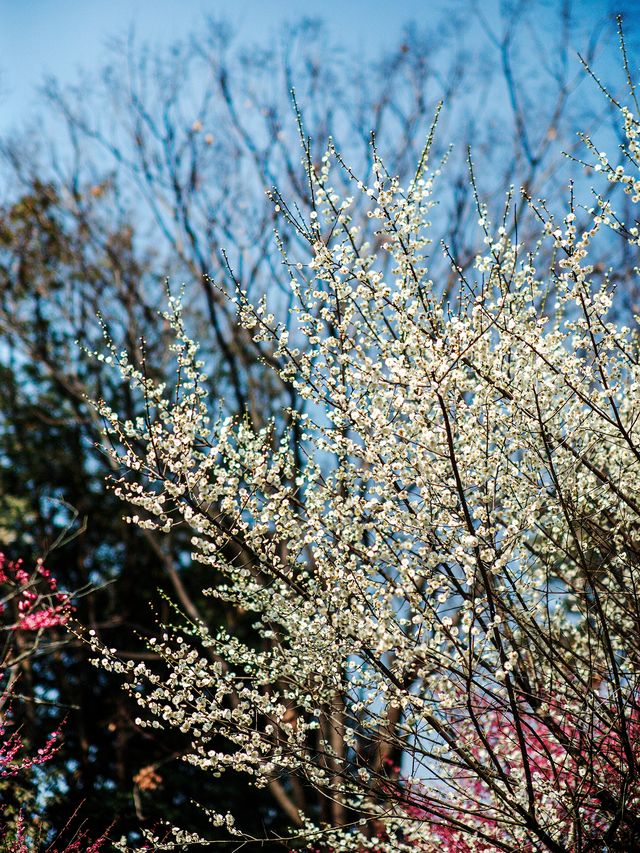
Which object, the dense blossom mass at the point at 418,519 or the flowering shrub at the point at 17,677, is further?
the flowering shrub at the point at 17,677

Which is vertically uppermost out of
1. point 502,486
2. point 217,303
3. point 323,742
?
point 217,303

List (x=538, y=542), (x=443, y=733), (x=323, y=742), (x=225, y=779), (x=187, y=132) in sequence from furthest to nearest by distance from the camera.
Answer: (x=225, y=779) → (x=187, y=132) → (x=538, y=542) → (x=323, y=742) → (x=443, y=733)

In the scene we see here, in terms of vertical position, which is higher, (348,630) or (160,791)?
(348,630)

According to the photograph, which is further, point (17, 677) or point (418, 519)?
point (17, 677)

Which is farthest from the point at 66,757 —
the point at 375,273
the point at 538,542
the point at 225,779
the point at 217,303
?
the point at 375,273

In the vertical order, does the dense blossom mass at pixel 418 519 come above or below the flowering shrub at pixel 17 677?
above

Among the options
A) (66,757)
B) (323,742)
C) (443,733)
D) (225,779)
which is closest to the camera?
(443,733)

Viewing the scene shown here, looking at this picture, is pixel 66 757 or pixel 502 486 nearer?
pixel 502 486

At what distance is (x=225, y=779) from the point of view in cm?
1100

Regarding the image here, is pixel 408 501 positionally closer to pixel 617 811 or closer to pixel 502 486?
pixel 502 486

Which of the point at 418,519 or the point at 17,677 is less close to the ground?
the point at 418,519

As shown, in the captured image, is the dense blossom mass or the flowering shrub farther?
the flowering shrub

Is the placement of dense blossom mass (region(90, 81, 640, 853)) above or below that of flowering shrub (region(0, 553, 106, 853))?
above

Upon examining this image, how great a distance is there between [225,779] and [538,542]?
9.12 metres
